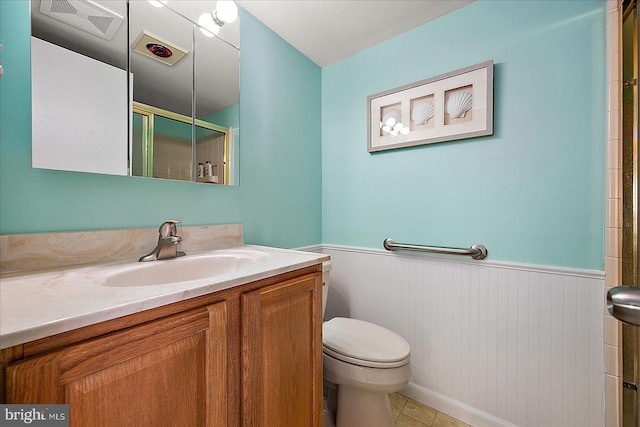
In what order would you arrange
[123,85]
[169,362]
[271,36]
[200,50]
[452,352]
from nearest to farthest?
[169,362] < [123,85] < [200,50] < [452,352] < [271,36]

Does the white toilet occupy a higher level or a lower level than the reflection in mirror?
lower

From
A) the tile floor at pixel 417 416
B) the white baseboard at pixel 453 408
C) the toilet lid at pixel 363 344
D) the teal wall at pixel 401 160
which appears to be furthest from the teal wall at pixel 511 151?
the tile floor at pixel 417 416

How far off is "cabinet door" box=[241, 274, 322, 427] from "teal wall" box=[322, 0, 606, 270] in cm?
87

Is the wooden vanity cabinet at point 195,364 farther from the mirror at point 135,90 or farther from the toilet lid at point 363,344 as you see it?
the mirror at point 135,90

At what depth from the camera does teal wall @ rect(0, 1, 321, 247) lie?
801mm

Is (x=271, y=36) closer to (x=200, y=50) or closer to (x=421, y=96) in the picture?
(x=200, y=50)

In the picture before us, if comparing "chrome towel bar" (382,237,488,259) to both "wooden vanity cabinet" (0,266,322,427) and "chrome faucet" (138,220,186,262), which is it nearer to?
"wooden vanity cabinet" (0,266,322,427)

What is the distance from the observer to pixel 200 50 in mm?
1256

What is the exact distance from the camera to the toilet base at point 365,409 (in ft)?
3.84

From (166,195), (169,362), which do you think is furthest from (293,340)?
(166,195)

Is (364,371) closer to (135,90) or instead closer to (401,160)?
(401,160)

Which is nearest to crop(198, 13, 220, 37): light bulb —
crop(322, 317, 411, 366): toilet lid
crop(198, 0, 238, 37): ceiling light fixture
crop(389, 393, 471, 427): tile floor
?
crop(198, 0, 238, 37): ceiling light fixture

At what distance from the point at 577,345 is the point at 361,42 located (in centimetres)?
194
